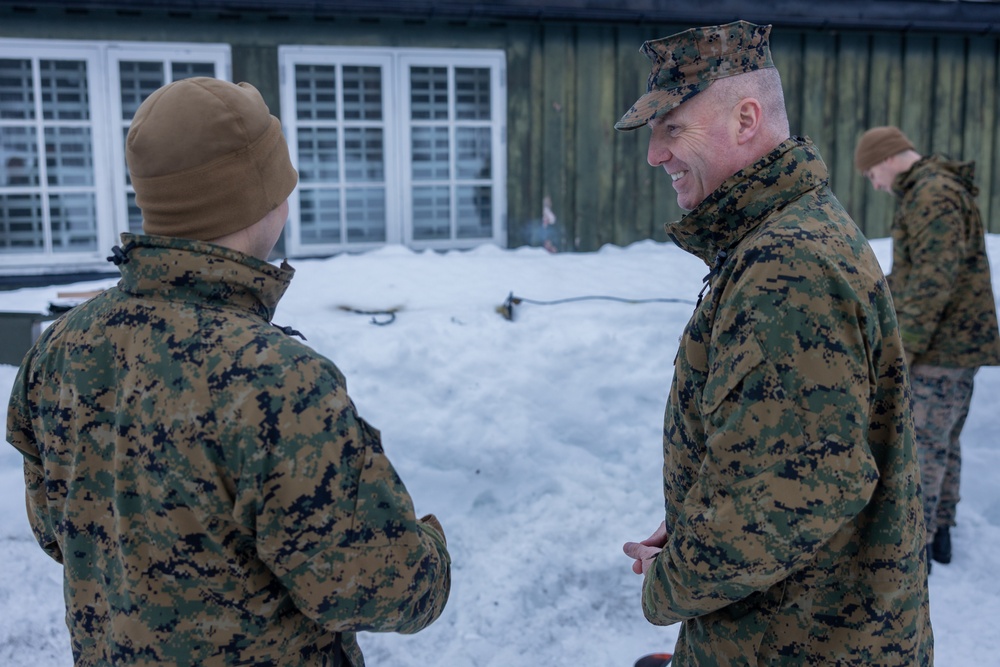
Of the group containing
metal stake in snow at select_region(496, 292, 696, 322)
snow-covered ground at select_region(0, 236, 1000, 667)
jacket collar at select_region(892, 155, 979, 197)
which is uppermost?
jacket collar at select_region(892, 155, 979, 197)

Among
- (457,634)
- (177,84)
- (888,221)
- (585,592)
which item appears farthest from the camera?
(888,221)

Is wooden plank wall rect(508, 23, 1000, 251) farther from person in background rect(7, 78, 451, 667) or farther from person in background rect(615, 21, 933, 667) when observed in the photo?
person in background rect(7, 78, 451, 667)

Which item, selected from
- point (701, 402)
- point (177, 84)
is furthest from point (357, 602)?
point (177, 84)

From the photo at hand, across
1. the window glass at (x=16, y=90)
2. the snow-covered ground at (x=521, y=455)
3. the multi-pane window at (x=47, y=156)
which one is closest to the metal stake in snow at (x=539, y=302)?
the snow-covered ground at (x=521, y=455)

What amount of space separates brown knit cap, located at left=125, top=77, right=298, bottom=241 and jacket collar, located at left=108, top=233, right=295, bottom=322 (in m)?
0.05

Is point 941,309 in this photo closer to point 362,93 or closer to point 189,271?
point 189,271

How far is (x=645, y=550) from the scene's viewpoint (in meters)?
1.89

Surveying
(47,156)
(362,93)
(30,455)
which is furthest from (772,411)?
(47,156)

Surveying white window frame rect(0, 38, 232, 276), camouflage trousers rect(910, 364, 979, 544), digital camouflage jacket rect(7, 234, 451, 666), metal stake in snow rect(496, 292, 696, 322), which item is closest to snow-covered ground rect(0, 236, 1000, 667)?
metal stake in snow rect(496, 292, 696, 322)

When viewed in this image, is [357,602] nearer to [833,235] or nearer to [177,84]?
[177,84]

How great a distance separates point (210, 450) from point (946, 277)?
3570 millimetres

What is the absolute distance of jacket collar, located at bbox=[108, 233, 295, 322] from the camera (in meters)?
1.46

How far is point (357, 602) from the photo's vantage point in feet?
4.79

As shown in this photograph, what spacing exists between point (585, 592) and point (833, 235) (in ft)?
8.47
